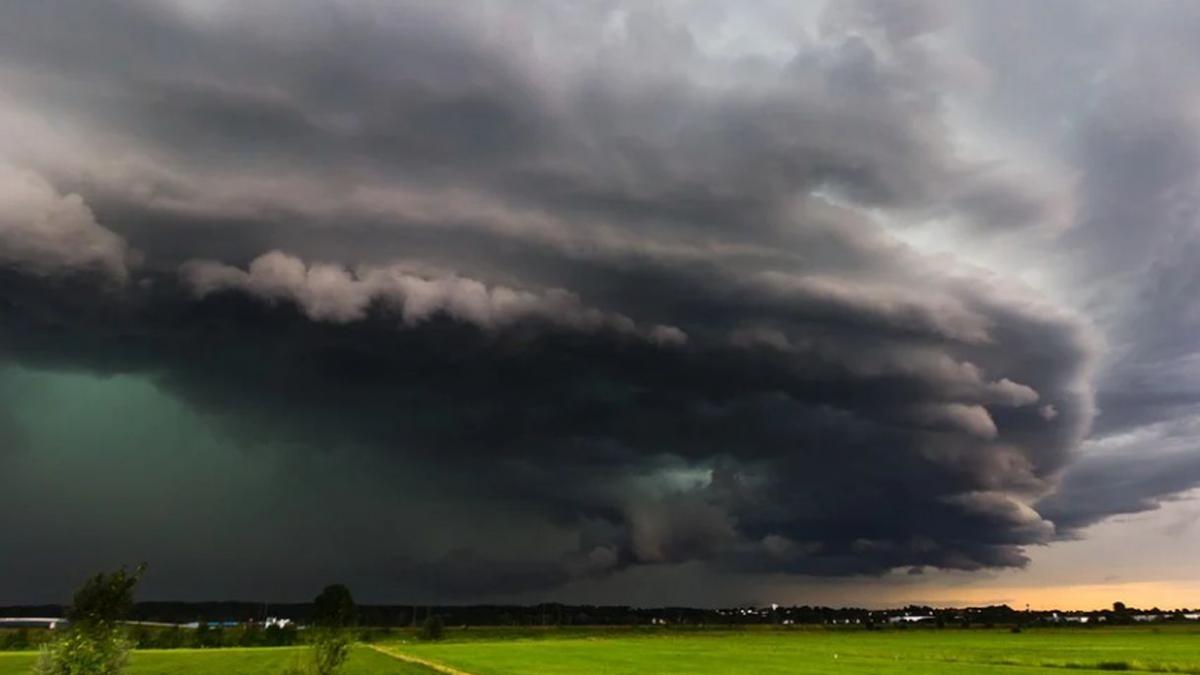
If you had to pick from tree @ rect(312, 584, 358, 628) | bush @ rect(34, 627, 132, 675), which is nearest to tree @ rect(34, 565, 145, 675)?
bush @ rect(34, 627, 132, 675)

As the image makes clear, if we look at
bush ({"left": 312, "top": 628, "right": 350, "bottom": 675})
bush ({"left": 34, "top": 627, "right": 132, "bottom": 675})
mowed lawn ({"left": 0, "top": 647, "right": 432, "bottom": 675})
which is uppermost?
bush ({"left": 34, "top": 627, "right": 132, "bottom": 675})

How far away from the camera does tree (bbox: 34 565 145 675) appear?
127ft

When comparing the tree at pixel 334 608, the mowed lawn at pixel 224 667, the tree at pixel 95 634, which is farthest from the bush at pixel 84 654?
the mowed lawn at pixel 224 667

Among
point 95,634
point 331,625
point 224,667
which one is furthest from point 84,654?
point 224,667

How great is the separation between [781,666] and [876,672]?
12613mm

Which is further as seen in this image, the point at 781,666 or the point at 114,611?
the point at 781,666

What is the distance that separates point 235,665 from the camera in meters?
101

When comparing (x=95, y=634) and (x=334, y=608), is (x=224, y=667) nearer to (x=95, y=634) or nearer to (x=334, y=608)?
(x=334, y=608)

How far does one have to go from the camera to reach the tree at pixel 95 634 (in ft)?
127

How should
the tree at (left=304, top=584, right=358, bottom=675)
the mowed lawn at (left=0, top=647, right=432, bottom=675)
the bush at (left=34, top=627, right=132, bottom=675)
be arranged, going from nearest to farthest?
the bush at (left=34, top=627, right=132, bottom=675), the tree at (left=304, top=584, right=358, bottom=675), the mowed lawn at (left=0, top=647, right=432, bottom=675)

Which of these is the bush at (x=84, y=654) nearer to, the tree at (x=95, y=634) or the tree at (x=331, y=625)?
the tree at (x=95, y=634)

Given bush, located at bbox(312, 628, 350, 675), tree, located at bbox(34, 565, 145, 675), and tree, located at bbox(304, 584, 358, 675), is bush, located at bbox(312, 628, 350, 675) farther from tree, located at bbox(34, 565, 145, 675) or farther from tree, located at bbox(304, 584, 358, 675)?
tree, located at bbox(34, 565, 145, 675)

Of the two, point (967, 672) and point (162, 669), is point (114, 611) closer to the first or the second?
point (162, 669)

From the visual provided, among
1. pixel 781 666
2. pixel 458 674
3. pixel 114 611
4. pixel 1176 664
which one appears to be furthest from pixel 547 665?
pixel 1176 664
